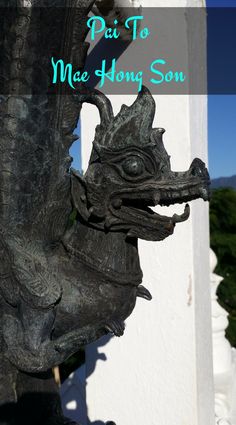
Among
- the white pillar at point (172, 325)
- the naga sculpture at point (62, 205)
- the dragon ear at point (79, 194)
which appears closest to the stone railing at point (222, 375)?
the white pillar at point (172, 325)

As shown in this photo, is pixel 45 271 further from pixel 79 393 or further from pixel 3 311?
pixel 79 393

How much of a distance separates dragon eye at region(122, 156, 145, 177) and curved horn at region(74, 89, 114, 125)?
0.24 ft

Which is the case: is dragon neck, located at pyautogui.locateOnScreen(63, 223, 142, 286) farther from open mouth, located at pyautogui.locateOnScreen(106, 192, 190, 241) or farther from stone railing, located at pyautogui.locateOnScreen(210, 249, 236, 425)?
stone railing, located at pyautogui.locateOnScreen(210, 249, 236, 425)

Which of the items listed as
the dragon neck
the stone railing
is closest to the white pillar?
the stone railing

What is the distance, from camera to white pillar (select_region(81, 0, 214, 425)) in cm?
127

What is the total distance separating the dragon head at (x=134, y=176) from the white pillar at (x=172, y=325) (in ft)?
1.84

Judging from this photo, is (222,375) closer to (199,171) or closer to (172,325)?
(172,325)

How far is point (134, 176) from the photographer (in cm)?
68

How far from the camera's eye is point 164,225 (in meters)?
0.72

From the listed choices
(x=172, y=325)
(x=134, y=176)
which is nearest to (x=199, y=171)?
(x=134, y=176)

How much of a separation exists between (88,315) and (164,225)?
0.20 m

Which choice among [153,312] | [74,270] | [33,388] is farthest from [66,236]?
[153,312]

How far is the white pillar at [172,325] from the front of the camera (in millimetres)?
1273

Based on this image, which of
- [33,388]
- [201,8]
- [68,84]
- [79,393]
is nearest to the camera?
[68,84]
